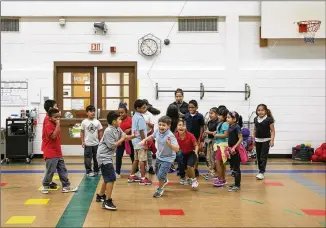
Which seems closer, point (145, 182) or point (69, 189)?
point (69, 189)

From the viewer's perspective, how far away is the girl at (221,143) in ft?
23.1

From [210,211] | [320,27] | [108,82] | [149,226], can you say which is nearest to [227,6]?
[320,27]

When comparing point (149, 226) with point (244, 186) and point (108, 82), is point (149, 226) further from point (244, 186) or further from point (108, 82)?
point (108, 82)

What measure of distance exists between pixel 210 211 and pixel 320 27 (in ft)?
21.8

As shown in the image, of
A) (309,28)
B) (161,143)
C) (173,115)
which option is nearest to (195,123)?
(173,115)

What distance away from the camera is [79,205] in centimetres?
583

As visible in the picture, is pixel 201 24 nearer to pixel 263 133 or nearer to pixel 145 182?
pixel 263 133

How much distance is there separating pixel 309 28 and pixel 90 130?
231 inches

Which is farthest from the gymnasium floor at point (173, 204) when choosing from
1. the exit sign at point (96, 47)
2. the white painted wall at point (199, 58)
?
the exit sign at point (96, 47)

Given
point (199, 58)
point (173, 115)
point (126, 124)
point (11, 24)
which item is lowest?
point (126, 124)

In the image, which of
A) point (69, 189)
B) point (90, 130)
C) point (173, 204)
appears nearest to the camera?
point (173, 204)

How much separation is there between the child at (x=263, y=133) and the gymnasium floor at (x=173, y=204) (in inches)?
14.6

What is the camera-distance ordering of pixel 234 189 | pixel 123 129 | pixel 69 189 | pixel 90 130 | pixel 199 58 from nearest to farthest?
pixel 69 189 < pixel 234 189 < pixel 90 130 < pixel 123 129 < pixel 199 58

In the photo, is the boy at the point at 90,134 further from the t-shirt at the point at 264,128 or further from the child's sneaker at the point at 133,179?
the t-shirt at the point at 264,128
